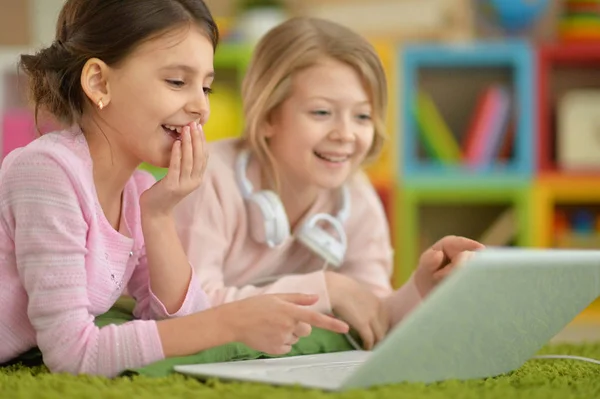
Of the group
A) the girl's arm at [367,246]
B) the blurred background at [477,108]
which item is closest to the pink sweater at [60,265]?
the girl's arm at [367,246]

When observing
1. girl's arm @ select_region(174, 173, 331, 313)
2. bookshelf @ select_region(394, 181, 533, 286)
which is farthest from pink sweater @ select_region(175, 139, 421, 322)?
bookshelf @ select_region(394, 181, 533, 286)

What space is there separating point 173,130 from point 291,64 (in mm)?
438

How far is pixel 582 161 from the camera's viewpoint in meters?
3.12

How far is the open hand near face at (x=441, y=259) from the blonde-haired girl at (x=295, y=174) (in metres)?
0.04

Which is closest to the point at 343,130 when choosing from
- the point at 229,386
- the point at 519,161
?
the point at 229,386

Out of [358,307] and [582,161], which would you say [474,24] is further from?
[358,307]

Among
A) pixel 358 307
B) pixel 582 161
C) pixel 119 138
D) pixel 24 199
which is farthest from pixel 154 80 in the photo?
pixel 582 161

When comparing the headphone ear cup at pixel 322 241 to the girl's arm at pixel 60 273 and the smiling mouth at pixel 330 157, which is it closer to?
the smiling mouth at pixel 330 157

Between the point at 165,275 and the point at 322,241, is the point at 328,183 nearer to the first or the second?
the point at 322,241

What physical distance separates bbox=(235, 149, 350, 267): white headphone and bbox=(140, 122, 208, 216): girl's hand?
39cm

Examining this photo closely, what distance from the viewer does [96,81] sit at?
4.07 ft

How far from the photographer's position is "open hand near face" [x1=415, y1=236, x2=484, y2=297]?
1.38 metres

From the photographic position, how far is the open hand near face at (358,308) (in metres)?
1.49

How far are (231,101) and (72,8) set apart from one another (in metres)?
1.87
